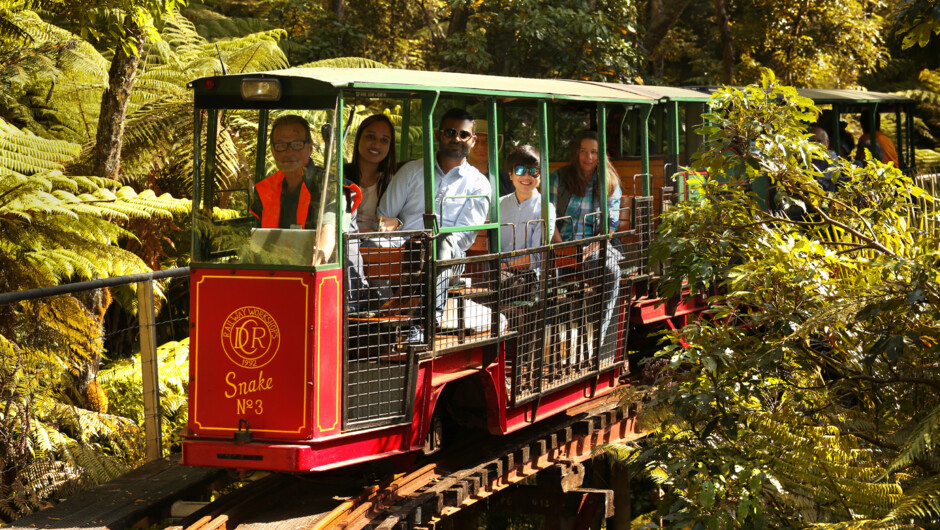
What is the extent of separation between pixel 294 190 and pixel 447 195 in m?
1.04

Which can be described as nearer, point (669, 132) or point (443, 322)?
point (443, 322)

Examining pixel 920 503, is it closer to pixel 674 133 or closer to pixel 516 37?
pixel 674 133

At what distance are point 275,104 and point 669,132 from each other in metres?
4.82

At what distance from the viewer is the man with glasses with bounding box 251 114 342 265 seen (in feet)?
18.4

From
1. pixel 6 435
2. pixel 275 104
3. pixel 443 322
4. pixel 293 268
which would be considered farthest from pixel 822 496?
pixel 6 435

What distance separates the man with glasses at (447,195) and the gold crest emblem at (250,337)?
109cm

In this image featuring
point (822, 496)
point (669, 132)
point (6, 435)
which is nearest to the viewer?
point (822, 496)

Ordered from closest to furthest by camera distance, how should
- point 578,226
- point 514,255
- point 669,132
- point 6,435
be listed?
point 6,435
point 514,255
point 578,226
point 669,132

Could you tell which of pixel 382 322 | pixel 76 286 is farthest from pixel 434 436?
pixel 76 286

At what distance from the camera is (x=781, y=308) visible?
17.3 feet

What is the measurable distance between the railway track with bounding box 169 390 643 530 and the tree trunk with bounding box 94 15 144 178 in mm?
Result: 3708

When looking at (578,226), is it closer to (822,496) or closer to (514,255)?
(514,255)

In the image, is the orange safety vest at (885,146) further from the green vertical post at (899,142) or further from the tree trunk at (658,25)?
the tree trunk at (658,25)

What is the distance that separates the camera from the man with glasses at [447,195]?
634 cm
